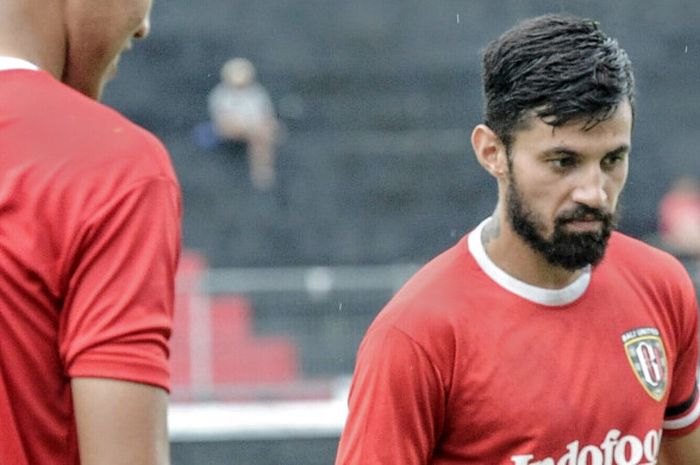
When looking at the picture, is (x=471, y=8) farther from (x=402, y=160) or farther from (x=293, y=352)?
(x=293, y=352)

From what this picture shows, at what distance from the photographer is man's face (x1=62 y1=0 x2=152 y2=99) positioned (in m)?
2.07

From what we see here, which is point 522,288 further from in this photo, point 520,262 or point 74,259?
point 74,259

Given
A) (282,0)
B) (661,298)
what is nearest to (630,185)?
(282,0)

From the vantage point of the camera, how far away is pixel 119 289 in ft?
6.43

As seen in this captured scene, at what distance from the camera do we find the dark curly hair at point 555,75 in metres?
3.19

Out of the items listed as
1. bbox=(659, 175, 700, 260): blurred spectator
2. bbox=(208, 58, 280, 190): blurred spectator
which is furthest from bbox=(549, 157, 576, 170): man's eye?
bbox=(208, 58, 280, 190): blurred spectator

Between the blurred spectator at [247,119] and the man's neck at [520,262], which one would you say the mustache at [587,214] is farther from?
the blurred spectator at [247,119]

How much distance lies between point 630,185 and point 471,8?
3.47 meters

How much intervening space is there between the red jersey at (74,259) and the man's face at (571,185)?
4.40 ft

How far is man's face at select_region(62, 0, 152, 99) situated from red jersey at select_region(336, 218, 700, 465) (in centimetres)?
112

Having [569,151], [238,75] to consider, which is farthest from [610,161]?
[238,75]

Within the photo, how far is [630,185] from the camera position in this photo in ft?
55.7

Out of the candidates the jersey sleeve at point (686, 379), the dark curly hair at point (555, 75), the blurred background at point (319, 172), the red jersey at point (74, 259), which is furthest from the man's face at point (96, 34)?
the blurred background at point (319, 172)

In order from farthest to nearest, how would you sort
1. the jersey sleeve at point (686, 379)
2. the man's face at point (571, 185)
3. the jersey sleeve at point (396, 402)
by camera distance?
the jersey sleeve at point (686, 379) < the man's face at point (571, 185) < the jersey sleeve at point (396, 402)
